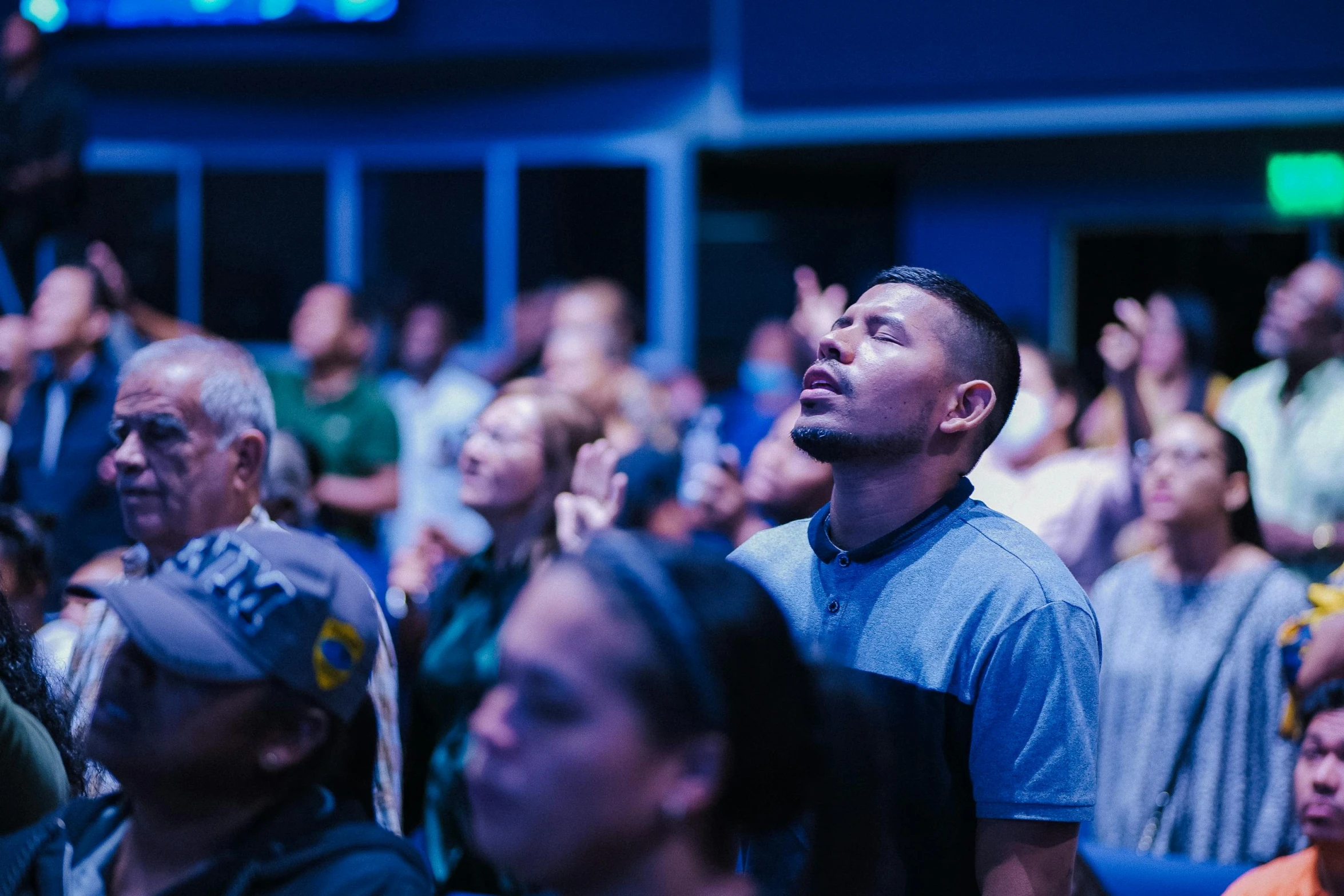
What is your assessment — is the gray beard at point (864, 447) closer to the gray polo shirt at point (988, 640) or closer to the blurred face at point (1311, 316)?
the gray polo shirt at point (988, 640)

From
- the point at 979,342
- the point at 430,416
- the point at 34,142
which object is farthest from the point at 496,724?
the point at 34,142

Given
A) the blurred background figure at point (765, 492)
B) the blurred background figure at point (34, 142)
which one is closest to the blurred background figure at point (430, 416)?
the blurred background figure at point (34, 142)

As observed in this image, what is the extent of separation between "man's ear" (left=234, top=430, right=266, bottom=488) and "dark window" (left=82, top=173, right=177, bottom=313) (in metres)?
7.95

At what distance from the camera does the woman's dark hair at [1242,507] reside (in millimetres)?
4410

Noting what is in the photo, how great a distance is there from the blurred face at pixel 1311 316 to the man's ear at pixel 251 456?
159 inches

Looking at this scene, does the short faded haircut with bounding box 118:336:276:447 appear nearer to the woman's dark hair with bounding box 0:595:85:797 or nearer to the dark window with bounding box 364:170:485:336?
the woman's dark hair with bounding box 0:595:85:797

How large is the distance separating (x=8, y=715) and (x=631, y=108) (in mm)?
8200

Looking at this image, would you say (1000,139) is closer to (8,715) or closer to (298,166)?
(298,166)

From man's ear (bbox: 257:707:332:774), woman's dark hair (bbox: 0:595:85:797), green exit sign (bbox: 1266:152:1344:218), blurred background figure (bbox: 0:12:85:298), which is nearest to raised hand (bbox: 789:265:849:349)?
woman's dark hair (bbox: 0:595:85:797)

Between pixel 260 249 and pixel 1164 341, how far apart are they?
6750mm

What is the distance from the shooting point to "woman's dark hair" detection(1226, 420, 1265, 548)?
4410 mm

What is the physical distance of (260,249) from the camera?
10.6 m

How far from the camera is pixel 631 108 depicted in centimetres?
1009

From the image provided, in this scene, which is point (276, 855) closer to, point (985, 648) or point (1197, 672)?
point (985, 648)
